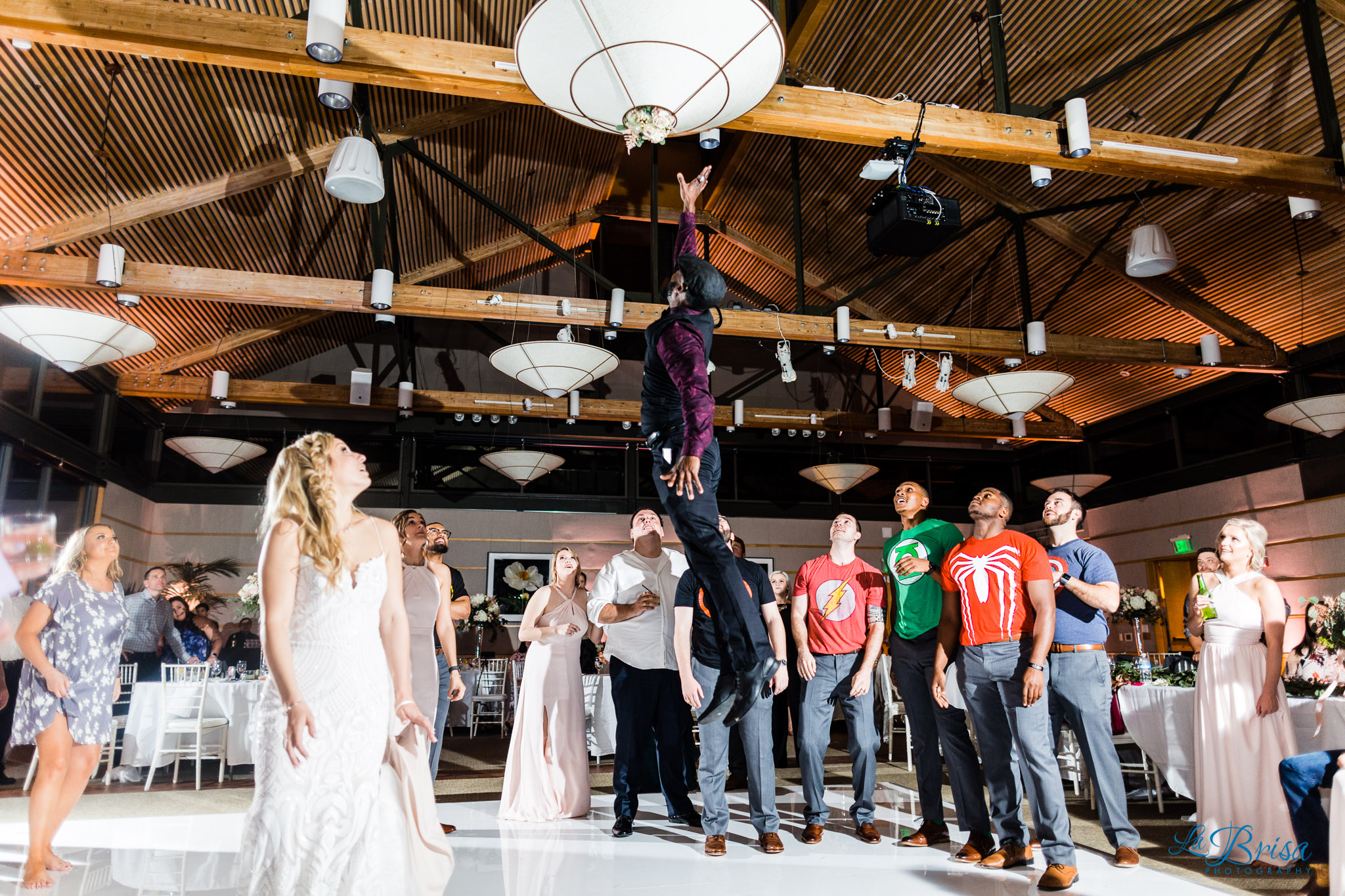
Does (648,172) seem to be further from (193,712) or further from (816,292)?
(193,712)

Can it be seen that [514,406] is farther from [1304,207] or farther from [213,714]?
[1304,207]

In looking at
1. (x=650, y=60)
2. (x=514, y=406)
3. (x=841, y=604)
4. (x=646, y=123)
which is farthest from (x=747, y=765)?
(x=514, y=406)

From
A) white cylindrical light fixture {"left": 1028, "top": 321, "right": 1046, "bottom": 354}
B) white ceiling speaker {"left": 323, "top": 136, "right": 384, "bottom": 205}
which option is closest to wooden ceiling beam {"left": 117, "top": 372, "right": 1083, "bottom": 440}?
white cylindrical light fixture {"left": 1028, "top": 321, "right": 1046, "bottom": 354}

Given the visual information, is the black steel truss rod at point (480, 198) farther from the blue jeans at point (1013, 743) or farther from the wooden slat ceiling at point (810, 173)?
the blue jeans at point (1013, 743)

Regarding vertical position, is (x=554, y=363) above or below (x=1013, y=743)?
above

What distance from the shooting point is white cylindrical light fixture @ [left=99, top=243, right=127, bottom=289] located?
22.4ft

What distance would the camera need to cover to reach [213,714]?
21.0ft

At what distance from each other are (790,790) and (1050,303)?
24.8ft

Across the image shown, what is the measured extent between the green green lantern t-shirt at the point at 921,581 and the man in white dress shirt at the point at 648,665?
1.15 meters

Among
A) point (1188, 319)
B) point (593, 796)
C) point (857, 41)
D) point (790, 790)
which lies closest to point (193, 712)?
point (593, 796)

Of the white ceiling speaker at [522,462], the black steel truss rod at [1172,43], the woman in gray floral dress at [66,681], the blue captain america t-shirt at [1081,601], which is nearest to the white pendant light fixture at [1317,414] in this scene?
the black steel truss rod at [1172,43]

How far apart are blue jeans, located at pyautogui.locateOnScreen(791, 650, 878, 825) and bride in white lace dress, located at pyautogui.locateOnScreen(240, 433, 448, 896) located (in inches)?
95.6

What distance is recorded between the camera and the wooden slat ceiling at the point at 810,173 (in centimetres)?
682

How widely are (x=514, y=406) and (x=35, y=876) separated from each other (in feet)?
26.9
